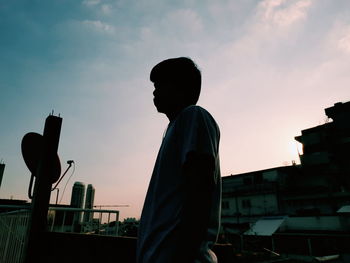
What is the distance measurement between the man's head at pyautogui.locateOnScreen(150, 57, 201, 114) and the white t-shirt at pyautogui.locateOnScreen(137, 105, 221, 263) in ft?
0.89

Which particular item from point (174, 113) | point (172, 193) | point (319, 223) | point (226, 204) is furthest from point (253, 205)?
point (172, 193)

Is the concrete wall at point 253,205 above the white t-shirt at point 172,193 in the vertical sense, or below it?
above

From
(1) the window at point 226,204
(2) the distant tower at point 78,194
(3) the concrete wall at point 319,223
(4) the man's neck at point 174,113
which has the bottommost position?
(3) the concrete wall at point 319,223

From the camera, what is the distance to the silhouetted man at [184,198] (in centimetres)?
98

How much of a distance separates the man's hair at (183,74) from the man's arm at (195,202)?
57 cm

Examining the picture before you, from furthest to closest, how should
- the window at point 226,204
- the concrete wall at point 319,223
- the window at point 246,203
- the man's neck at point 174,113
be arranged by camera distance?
the window at point 226,204, the window at point 246,203, the concrete wall at point 319,223, the man's neck at point 174,113

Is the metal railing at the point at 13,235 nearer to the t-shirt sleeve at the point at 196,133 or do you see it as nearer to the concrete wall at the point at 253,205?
the t-shirt sleeve at the point at 196,133

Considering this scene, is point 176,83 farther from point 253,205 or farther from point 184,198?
point 253,205

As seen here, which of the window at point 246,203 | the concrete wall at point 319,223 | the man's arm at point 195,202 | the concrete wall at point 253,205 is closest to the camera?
the man's arm at point 195,202

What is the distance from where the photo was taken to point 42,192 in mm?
4449

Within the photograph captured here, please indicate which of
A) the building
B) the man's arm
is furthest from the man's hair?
the building

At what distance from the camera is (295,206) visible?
3002 centimetres

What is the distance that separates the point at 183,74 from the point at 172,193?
775mm

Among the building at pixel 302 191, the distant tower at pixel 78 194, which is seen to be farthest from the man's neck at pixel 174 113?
the distant tower at pixel 78 194
